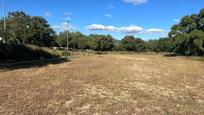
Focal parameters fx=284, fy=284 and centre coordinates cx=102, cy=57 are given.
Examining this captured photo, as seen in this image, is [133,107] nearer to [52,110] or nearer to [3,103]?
[52,110]

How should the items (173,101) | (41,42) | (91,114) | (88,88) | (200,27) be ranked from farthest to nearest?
1. (41,42)
2. (200,27)
3. (88,88)
4. (173,101)
5. (91,114)

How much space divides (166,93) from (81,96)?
3598 millimetres

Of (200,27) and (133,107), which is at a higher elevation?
(200,27)

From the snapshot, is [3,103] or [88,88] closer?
[3,103]

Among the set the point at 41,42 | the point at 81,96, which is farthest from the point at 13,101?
the point at 41,42

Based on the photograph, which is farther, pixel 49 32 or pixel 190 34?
pixel 49 32

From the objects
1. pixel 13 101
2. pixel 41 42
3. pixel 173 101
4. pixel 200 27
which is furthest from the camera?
pixel 41 42

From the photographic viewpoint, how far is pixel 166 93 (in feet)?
38.4

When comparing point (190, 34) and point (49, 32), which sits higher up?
point (49, 32)

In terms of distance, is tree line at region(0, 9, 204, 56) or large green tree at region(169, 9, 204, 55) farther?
tree line at region(0, 9, 204, 56)

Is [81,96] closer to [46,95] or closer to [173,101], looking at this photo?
[46,95]

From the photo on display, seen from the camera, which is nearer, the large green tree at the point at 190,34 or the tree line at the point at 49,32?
the large green tree at the point at 190,34

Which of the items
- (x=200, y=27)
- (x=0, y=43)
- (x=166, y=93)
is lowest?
(x=166, y=93)

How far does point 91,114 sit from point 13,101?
9.84 feet
